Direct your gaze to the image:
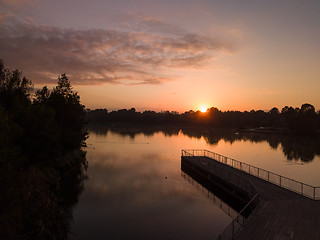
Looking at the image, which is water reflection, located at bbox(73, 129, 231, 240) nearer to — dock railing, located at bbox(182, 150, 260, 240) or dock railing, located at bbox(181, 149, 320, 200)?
dock railing, located at bbox(182, 150, 260, 240)

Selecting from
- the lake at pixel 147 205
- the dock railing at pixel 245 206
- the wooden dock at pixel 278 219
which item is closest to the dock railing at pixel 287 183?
the wooden dock at pixel 278 219

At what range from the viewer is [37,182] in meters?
22.7

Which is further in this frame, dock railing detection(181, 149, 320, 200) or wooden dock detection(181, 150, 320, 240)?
dock railing detection(181, 149, 320, 200)

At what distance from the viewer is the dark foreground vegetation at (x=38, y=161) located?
19.3 m

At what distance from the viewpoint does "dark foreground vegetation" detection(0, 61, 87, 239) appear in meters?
19.3

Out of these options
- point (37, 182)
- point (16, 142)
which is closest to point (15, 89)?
point (16, 142)

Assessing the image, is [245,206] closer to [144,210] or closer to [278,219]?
[278,219]

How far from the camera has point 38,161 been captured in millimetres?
36938

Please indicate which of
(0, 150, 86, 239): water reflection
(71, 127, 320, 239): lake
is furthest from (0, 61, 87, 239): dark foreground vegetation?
(71, 127, 320, 239): lake

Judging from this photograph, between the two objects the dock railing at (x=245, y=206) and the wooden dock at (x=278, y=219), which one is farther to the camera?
the dock railing at (x=245, y=206)

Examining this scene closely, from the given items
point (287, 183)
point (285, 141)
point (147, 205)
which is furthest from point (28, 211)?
point (285, 141)

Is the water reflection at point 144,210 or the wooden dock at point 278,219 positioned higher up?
the wooden dock at point 278,219

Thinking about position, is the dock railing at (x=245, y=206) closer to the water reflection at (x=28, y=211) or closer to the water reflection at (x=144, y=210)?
the water reflection at (x=144, y=210)

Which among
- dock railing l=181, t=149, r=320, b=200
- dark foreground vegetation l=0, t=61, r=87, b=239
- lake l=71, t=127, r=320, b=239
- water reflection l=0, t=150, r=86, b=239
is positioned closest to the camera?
water reflection l=0, t=150, r=86, b=239
